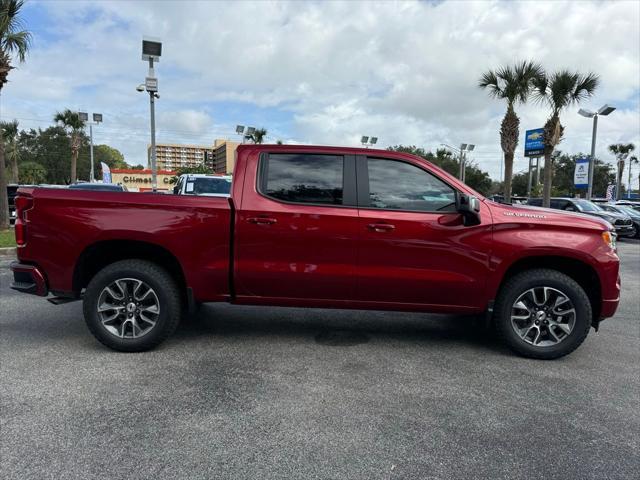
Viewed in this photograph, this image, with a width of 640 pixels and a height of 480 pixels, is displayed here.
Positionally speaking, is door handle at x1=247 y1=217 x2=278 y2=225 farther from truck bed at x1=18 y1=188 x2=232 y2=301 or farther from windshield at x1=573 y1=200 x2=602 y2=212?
windshield at x1=573 y1=200 x2=602 y2=212

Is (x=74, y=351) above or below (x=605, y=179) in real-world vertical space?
below

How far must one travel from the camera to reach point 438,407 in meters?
3.32

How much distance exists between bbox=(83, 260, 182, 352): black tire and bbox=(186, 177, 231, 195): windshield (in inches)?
316

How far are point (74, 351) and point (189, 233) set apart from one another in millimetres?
1554

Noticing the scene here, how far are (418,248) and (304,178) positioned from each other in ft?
3.97

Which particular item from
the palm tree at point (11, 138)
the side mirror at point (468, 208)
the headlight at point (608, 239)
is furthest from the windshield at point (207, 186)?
the palm tree at point (11, 138)

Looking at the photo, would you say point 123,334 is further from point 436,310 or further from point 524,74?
point 524,74

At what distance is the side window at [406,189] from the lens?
4.26 m

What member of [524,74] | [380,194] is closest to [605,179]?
[524,74]

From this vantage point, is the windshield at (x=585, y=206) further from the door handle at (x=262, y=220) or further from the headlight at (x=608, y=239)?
the door handle at (x=262, y=220)

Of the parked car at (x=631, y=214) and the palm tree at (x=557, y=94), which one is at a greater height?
the palm tree at (x=557, y=94)

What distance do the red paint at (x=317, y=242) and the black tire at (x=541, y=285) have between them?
14cm

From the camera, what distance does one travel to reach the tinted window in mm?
4277

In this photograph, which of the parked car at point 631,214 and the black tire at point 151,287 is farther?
the parked car at point 631,214
